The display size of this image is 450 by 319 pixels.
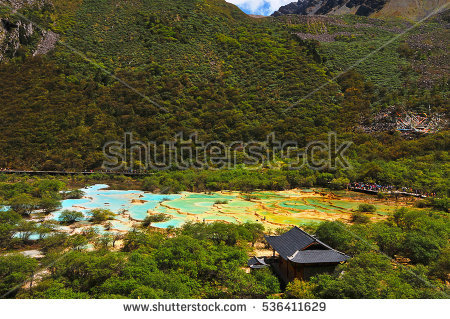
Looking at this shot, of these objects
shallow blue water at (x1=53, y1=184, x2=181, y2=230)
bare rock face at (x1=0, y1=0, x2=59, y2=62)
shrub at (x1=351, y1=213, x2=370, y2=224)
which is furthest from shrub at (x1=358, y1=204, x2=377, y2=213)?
bare rock face at (x1=0, y1=0, x2=59, y2=62)

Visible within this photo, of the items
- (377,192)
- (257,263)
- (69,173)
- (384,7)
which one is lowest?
(377,192)

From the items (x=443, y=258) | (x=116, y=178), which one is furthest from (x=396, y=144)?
(x=116, y=178)

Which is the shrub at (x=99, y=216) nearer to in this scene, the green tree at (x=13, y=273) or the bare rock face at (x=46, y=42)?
the green tree at (x=13, y=273)

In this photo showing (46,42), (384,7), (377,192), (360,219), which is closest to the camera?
(360,219)

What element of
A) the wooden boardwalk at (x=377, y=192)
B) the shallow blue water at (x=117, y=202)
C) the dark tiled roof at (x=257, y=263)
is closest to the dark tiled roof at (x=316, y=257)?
the dark tiled roof at (x=257, y=263)

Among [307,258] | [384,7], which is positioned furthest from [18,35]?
[384,7]

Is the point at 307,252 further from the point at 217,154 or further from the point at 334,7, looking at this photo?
the point at 334,7

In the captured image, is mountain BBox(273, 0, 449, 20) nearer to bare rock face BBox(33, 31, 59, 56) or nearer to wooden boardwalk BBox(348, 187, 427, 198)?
wooden boardwalk BBox(348, 187, 427, 198)

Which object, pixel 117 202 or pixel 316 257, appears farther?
pixel 117 202
